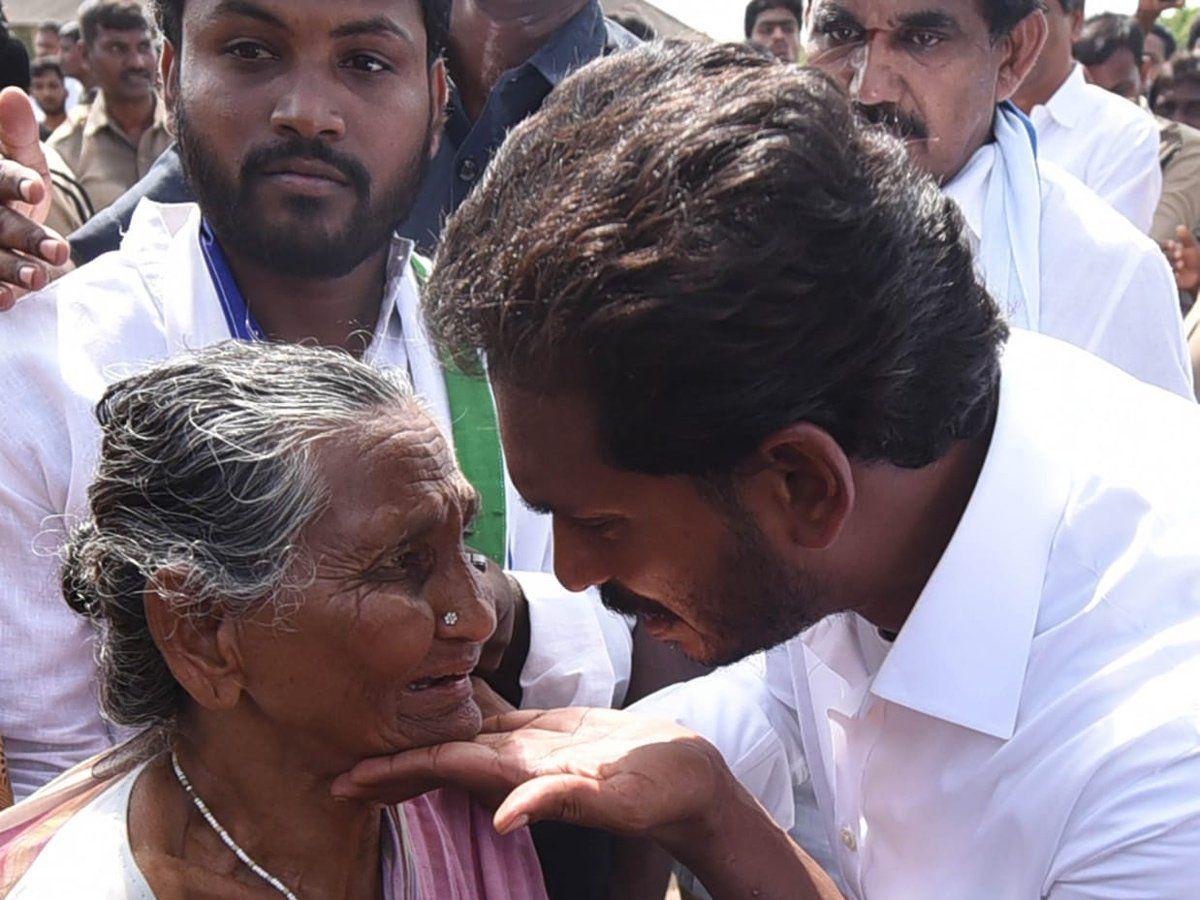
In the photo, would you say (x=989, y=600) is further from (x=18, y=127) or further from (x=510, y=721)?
(x=18, y=127)

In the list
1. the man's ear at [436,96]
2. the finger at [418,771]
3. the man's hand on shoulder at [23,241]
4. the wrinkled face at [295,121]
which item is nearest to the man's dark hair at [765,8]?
the man's ear at [436,96]

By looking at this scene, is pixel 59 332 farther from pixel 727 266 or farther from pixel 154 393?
pixel 727 266

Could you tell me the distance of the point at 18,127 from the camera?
304cm

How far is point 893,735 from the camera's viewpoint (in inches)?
91.8

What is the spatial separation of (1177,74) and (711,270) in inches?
355

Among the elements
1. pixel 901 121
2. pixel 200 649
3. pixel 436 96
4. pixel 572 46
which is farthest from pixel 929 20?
pixel 200 649

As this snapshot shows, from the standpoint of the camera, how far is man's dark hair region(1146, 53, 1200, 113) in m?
9.71

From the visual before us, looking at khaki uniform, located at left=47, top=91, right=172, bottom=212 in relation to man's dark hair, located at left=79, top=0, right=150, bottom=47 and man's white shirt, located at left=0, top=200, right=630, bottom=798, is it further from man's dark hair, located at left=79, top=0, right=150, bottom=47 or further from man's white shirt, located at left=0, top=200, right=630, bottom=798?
man's white shirt, located at left=0, top=200, right=630, bottom=798

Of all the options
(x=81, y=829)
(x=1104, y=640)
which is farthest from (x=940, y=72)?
(x=81, y=829)

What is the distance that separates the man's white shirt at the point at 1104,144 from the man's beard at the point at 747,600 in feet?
12.2

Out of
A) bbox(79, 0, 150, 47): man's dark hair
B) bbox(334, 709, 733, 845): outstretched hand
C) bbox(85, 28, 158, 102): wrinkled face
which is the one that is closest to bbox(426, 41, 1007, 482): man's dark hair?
bbox(334, 709, 733, 845): outstretched hand

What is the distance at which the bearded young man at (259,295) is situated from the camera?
260 centimetres

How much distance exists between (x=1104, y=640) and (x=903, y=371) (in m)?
0.50

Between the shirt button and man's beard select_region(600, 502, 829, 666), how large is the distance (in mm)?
420
